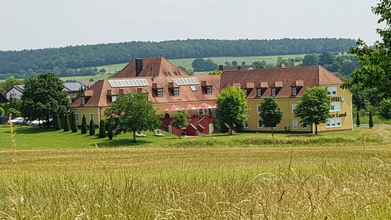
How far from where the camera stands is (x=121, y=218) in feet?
28.9

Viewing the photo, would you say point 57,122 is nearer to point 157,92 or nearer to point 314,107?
point 157,92

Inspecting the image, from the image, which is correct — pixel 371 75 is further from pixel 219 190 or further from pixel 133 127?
pixel 133 127

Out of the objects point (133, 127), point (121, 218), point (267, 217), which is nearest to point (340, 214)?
point (267, 217)

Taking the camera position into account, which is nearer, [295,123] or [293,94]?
[295,123]

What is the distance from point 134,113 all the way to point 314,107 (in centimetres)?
2020

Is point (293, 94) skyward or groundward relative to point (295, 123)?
skyward

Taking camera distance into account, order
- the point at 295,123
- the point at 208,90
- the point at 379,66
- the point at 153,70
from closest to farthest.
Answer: the point at 379,66
the point at 295,123
the point at 208,90
the point at 153,70

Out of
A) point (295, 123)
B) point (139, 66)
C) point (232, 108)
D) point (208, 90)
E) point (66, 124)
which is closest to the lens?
point (232, 108)

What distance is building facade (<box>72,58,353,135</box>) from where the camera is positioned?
9762cm

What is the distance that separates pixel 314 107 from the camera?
294 feet

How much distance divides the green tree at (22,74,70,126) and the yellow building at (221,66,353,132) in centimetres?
2357

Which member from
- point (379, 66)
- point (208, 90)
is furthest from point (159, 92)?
point (379, 66)

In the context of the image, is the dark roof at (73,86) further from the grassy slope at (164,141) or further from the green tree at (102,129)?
the green tree at (102,129)

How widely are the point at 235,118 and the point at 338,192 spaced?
274 ft
